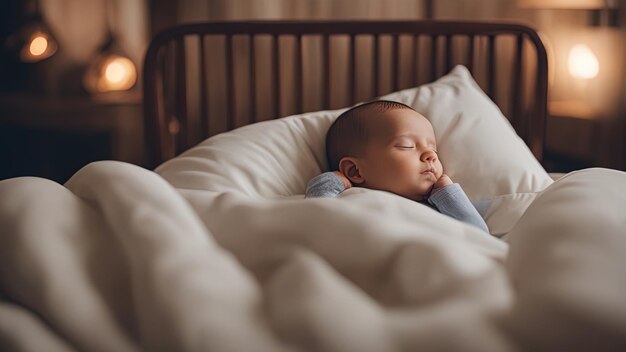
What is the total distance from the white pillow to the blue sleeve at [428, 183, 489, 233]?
14 cm

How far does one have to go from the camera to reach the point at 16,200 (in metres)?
0.74

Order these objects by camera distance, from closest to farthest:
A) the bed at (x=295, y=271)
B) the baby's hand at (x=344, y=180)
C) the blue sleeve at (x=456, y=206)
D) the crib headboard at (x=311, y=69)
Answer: the bed at (x=295, y=271)
the blue sleeve at (x=456, y=206)
the baby's hand at (x=344, y=180)
the crib headboard at (x=311, y=69)

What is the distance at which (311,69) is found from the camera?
2.45m

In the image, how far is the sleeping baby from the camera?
3.82 ft

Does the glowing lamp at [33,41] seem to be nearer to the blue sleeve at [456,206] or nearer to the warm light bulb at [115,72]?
the warm light bulb at [115,72]

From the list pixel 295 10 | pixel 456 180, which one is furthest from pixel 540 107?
pixel 295 10

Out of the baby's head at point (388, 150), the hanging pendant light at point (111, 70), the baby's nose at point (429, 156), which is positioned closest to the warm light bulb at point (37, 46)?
the hanging pendant light at point (111, 70)

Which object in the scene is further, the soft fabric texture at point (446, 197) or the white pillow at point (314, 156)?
the white pillow at point (314, 156)

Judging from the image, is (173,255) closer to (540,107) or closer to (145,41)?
(540,107)

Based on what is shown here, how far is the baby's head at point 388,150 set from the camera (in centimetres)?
117

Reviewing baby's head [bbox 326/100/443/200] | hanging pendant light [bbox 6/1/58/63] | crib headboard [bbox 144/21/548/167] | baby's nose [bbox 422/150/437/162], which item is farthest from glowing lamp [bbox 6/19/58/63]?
baby's nose [bbox 422/150/437/162]

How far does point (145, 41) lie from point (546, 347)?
2172 millimetres

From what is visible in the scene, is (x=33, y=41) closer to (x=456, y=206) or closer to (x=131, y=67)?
(x=131, y=67)

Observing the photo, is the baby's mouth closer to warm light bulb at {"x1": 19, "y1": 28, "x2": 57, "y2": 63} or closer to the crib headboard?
the crib headboard
